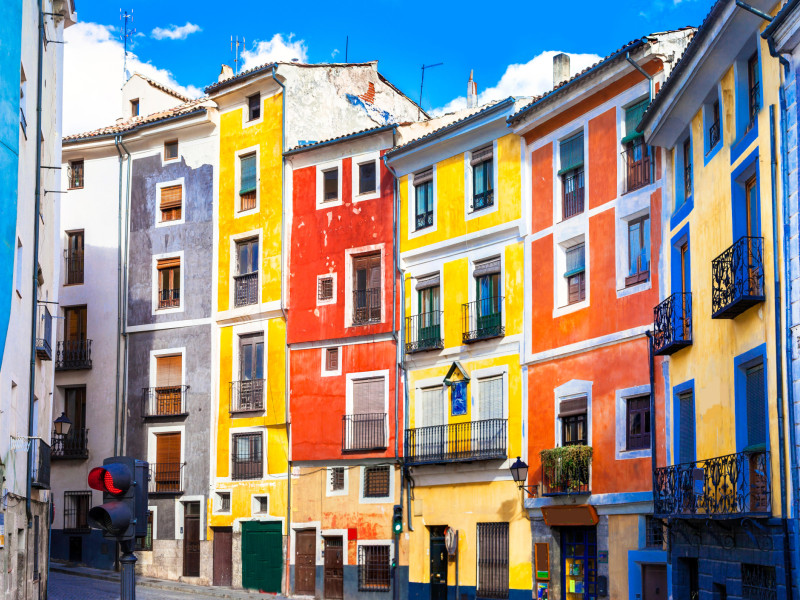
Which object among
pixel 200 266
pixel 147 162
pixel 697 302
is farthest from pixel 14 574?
pixel 147 162

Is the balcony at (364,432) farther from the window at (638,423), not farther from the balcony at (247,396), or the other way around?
the window at (638,423)

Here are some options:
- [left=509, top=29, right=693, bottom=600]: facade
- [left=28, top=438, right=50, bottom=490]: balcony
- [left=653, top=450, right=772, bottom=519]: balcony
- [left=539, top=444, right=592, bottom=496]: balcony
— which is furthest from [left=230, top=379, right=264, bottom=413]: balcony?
[left=653, top=450, right=772, bottom=519]: balcony

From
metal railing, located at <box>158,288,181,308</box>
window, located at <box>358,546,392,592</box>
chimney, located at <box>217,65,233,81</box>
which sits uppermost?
chimney, located at <box>217,65,233,81</box>

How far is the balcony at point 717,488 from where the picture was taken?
17781 mm

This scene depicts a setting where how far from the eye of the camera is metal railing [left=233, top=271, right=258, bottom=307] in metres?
37.8

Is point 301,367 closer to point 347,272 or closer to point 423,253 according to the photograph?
point 347,272

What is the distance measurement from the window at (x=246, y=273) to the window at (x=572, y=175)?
12090mm

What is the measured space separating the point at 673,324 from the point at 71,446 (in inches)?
942

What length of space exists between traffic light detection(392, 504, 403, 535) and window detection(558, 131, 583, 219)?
32.0 ft

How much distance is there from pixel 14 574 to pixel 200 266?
1739 centimetres

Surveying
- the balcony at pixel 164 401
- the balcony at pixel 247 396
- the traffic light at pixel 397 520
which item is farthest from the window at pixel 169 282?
the traffic light at pixel 397 520

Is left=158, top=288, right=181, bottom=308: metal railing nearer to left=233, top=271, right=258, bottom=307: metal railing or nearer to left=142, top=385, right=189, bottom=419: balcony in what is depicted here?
left=233, top=271, right=258, bottom=307: metal railing

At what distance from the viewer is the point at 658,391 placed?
973 inches

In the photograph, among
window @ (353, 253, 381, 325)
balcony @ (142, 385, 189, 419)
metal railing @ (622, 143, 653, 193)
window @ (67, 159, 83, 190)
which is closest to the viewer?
metal railing @ (622, 143, 653, 193)
